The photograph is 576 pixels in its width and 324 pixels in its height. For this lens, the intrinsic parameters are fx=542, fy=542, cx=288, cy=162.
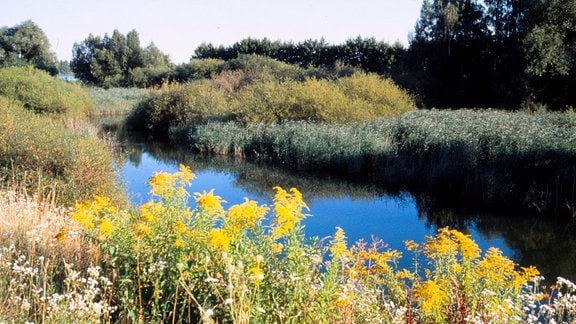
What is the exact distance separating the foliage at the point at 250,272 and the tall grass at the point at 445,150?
27.7 ft

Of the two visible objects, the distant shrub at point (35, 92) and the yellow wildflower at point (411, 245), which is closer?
the yellow wildflower at point (411, 245)

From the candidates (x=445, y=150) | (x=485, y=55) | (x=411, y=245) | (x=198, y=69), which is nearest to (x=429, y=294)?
(x=411, y=245)

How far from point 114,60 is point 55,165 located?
49628 millimetres

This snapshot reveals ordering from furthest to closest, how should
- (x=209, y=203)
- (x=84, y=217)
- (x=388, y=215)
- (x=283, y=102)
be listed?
(x=283, y=102) < (x=388, y=215) < (x=84, y=217) < (x=209, y=203)

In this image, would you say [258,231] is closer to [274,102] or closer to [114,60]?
[274,102]

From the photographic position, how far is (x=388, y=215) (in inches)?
447

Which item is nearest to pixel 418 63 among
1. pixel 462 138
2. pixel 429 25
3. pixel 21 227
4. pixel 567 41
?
pixel 429 25

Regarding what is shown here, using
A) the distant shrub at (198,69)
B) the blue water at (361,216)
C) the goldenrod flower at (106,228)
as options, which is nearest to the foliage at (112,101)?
the distant shrub at (198,69)

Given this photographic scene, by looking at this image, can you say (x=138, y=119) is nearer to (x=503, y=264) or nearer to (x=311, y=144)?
(x=311, y=144)

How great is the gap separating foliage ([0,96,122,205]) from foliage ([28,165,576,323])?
5.81m

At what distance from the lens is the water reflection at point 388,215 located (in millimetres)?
9227

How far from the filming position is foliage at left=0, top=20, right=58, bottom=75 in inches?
1951

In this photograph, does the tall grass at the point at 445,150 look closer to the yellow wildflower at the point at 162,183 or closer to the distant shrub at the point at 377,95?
the distant shrub at the point at 377,95

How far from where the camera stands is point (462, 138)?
1384 centimetres
